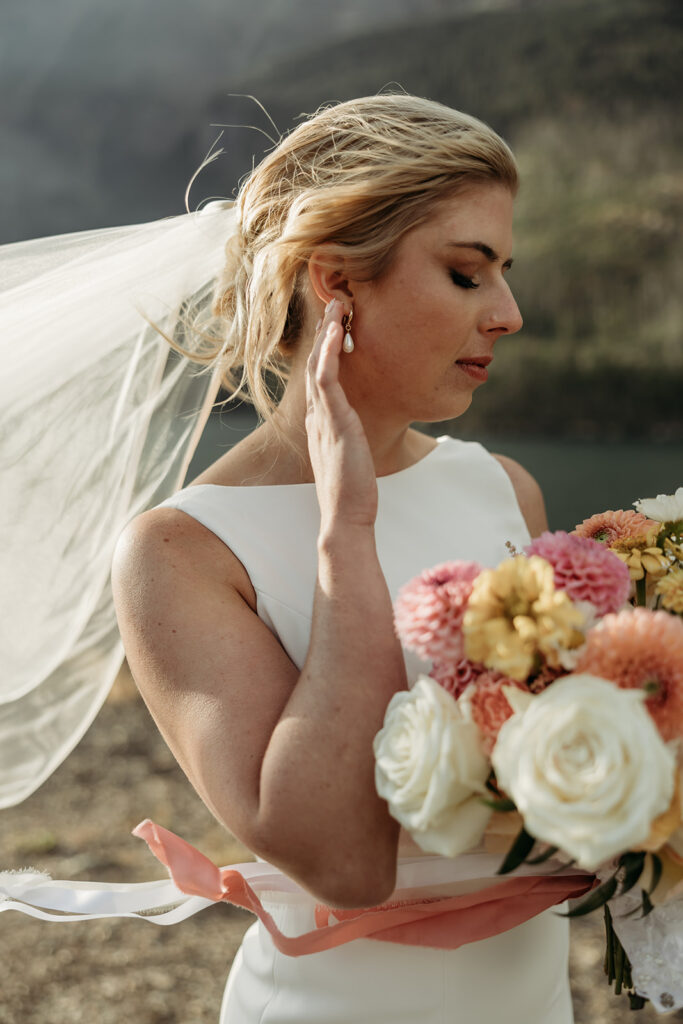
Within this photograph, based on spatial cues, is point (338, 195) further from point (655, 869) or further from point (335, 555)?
point (655, 869)

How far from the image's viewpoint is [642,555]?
1337 millimetres

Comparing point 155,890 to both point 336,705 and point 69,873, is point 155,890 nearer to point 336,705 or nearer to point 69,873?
point 336,705

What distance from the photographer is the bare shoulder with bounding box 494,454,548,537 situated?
2.11 m

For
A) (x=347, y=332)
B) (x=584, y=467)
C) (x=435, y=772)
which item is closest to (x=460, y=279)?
(x=347, y=332)

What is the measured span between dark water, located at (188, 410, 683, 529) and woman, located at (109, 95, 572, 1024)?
374 cm

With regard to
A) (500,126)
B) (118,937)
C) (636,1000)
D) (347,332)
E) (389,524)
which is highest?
(347,332)

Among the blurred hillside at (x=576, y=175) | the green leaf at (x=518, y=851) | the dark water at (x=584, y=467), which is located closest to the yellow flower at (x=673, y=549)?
the green leaf at (x=518, y=851)

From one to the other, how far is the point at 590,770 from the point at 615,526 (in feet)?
2.21

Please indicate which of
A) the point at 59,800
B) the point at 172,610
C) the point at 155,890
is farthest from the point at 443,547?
the point at 59,800

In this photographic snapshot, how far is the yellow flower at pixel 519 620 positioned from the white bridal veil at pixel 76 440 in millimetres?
1165

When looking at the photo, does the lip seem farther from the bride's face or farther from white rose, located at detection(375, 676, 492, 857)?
white rose, located at detection(375, 676, 492, 857)

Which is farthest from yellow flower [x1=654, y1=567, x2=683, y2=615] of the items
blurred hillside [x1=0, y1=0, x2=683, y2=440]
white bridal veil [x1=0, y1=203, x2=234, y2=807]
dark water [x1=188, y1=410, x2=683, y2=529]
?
blurred hillside [x1=0, y1=0, x2=683, y2=440]

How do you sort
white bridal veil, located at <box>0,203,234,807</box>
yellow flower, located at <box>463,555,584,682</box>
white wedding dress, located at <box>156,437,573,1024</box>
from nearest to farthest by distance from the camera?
yellow flower, located at <box>463,555,584,682</box> → white wedding dress, located at <box>156,437,573,1024</box> → white bridal veil, located at <box>0,203,234,807</box>

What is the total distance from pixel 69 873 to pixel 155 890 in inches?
105
